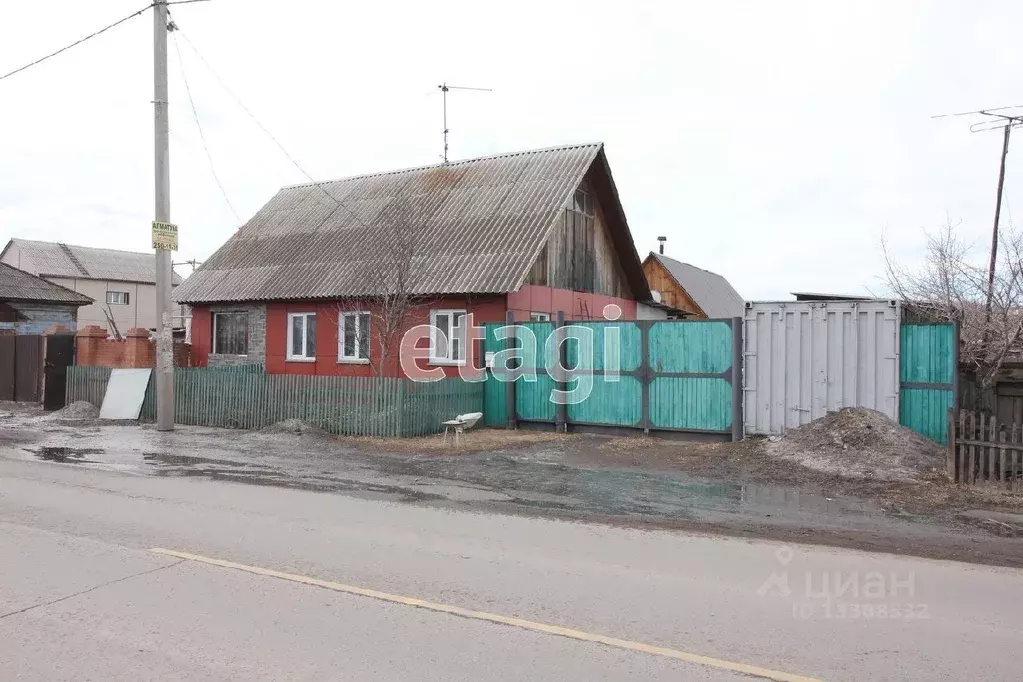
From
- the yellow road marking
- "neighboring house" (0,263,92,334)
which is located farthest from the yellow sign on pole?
"neighboring house" (0,263,92,334)

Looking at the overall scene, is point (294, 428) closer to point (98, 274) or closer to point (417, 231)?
point (417, 231)

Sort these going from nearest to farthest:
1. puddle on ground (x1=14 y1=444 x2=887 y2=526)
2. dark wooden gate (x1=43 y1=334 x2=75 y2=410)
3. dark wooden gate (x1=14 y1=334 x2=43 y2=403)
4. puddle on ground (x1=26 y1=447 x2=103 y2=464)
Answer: puddle on ground (x1=14 y1=444 x2=887 y2=526), puddle on ground (x1=26 y1=447 x2=103 y2=464), dark wooden gate (x1=43 y1=334 x2=75 y2=410), dark wooden gate (x1=14 y1=334 x2=43 y2=403)

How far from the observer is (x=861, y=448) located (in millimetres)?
11430

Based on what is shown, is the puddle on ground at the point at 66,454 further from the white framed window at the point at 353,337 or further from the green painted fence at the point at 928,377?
the green painted fence at the point at 928,377

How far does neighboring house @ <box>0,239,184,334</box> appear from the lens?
53.2m

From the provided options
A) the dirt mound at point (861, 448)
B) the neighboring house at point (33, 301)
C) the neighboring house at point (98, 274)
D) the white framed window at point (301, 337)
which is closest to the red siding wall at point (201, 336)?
the white framed window at point (301, 337)

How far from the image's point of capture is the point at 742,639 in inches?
185

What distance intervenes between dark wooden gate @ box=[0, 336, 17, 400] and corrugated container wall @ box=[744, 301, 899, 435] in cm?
1946

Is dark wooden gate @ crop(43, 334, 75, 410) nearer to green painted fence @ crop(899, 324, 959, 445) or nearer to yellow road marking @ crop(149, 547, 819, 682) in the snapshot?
yellow road marking @ crop(149, 547, 819, 682)

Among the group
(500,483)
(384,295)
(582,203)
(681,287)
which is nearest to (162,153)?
(384,295)

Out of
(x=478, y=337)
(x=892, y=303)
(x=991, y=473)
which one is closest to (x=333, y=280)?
(x=478, y=337)

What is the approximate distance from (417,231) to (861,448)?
12.9 m

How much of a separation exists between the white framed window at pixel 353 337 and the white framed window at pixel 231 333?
4042 millimetres

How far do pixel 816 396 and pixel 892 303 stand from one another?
191cm
